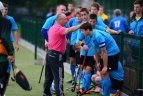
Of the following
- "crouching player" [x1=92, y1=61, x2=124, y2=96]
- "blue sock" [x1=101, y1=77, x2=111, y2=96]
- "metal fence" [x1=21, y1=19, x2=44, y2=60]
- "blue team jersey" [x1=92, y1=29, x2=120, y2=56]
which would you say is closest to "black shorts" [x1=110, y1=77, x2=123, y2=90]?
"crouching player" [x1=92, y1=61, x2=124, y2=96]

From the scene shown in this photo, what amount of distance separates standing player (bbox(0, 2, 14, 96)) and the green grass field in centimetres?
354

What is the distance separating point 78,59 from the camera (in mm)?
13789

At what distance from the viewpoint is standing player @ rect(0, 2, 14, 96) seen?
9.20 metres

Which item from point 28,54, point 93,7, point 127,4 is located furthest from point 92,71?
point 28,54

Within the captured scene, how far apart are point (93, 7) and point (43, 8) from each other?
43.4 m

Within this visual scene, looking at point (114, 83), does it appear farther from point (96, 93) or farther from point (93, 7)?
point (93, 7)

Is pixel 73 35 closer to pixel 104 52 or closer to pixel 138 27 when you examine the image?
pixel 138 27

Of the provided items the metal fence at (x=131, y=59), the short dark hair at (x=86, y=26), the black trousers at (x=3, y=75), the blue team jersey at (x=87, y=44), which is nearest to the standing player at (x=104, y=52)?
the short dark hair at (x=86, y=26)

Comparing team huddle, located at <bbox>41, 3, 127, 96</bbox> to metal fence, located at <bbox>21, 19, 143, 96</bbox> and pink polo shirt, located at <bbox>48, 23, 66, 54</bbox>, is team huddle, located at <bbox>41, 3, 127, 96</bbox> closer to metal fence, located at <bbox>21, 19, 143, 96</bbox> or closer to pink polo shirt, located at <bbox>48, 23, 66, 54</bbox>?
pink polo shirt, located at <bbox>48, 23, 66, 54</bbox>

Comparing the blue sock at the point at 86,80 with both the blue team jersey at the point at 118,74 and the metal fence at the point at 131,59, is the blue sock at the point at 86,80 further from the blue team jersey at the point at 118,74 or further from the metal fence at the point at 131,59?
the blue team jersey at the point at 118,74

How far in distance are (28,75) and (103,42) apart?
6487mm

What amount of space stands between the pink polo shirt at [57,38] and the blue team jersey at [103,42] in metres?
0.82

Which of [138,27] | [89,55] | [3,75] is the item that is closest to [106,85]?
[89,55]

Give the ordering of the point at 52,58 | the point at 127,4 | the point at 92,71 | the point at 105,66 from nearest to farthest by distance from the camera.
→ the point at 105,66, the point at 52,58, the point at 92,71, the point at 127,4
